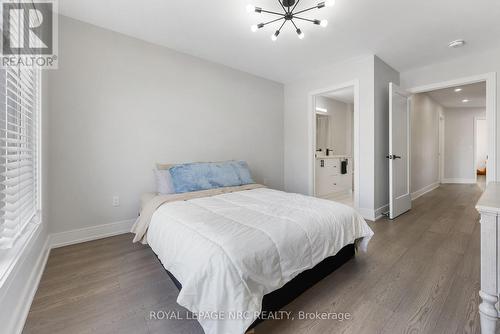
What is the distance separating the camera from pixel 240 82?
3.93m

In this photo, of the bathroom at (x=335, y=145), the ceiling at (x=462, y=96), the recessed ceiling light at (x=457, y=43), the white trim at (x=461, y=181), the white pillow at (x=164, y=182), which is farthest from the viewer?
the white trim at (x=461, y=181)

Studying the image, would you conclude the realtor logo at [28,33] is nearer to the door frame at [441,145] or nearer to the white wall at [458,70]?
the white wall at [458,70]

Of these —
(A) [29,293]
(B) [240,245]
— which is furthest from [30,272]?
(B) [240,245]

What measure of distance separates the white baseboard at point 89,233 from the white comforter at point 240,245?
43.8 inches

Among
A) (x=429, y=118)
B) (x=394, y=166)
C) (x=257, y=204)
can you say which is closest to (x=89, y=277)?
(x=257, y=204)

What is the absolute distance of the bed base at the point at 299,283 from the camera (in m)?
1.36

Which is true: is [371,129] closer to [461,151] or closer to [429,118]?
[429,118]

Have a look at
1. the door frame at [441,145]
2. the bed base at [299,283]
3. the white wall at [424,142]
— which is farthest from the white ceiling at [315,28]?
the door frame at [441,145]

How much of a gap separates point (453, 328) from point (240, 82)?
3846mm

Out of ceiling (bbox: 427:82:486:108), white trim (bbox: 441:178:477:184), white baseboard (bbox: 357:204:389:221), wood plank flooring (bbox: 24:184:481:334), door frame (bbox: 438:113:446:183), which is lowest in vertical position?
wood plank flooring (bbox: 24:184:481:334)

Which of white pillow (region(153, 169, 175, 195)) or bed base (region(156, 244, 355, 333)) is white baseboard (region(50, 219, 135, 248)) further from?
bed base (region(156, 244, 355, 333))

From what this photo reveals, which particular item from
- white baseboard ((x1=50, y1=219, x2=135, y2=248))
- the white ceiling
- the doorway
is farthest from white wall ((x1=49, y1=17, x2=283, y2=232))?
the doorway

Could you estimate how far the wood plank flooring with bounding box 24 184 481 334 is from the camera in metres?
1.31

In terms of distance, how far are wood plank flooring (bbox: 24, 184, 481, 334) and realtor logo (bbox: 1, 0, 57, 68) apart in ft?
4.98
